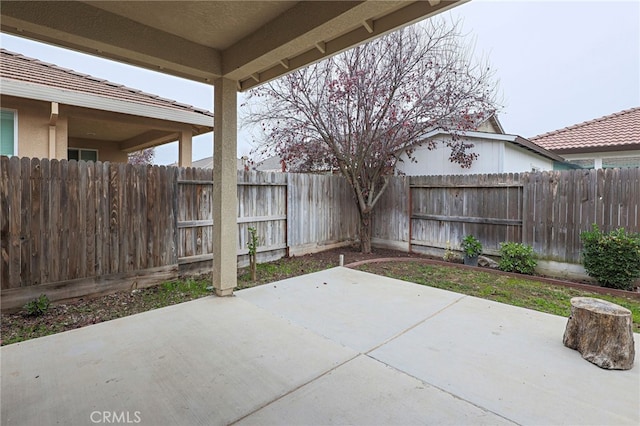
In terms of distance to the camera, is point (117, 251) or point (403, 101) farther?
point (403, 101)

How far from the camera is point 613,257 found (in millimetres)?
4836

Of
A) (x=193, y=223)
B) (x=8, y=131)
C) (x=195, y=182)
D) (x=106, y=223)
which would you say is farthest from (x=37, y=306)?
(x=8, y=131)

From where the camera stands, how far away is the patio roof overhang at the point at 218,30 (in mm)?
2682

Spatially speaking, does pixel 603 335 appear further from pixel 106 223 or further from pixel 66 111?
pixel 66 111

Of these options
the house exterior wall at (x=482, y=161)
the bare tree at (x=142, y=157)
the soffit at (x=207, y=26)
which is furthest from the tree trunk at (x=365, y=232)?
the bare tree at (x=142, y=157)

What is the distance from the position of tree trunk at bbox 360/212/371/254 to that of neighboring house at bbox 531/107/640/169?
22.4 ft

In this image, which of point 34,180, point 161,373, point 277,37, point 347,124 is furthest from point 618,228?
point 34,180

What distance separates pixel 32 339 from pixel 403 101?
7287 mm

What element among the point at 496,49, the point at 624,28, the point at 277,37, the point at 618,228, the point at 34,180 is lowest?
the point at 618,228

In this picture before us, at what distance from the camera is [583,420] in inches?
78.7

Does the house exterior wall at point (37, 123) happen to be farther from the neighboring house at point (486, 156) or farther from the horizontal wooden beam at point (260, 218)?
the neighboring house at point (486, 156)

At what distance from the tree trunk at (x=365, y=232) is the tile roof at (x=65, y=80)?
4.92m

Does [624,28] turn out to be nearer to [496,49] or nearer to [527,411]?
[496,49]

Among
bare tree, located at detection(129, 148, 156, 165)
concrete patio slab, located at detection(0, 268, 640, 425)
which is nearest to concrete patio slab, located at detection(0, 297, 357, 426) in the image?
concrete patio slab, located at detection(0, 268, 640, 425)
